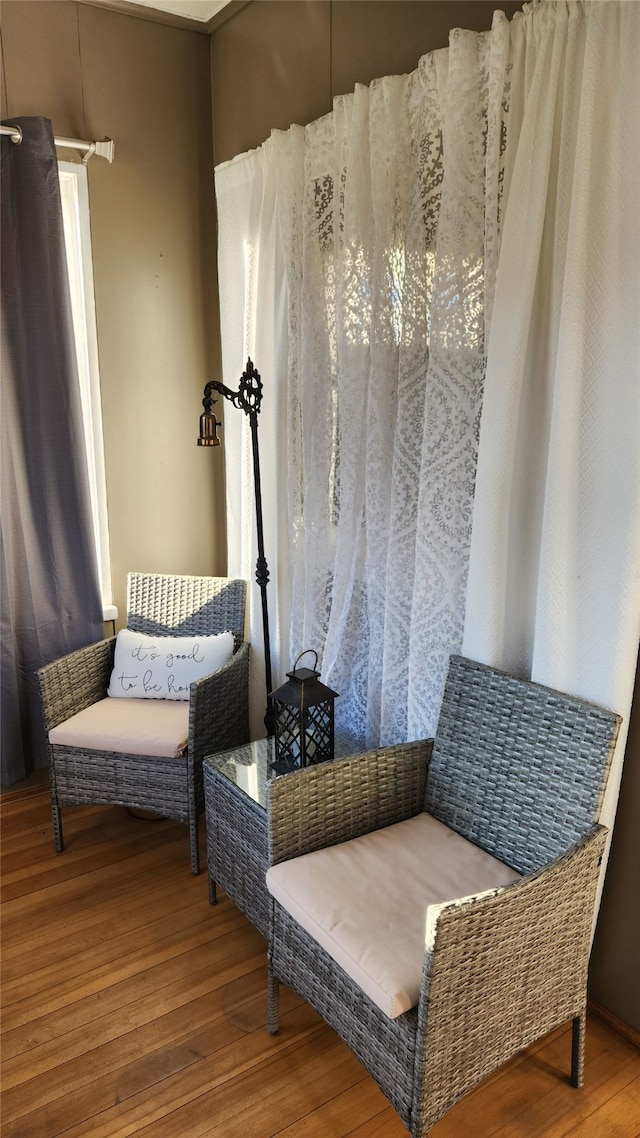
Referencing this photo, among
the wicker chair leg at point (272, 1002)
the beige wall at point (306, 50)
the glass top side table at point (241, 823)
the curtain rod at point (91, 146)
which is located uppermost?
the beige wall at point (306, 50)

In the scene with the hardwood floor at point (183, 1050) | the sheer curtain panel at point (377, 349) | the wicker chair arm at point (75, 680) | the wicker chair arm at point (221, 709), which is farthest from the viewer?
the wicker chair arm at point (75, 680)

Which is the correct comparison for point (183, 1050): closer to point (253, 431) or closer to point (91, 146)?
point (253, 431)

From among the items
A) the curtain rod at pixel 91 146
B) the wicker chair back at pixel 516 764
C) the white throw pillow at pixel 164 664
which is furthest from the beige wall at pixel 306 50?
the white throw pillow at pixel 164 664

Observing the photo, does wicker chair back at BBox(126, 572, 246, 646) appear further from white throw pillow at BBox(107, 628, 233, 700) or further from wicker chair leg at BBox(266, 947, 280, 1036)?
wicker chair leg at BBox(266, 947, 280, 1036)

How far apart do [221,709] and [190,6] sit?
226cm

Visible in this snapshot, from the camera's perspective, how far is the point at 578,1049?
1.61 metres

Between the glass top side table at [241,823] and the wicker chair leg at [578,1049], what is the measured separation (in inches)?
27.9

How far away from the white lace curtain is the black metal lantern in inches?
7.5

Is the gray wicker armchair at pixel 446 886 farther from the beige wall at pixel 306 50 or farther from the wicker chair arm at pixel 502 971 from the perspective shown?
the beige wall at pixel 306 50

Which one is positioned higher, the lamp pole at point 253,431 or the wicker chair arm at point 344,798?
the lamp pole at point 253,431

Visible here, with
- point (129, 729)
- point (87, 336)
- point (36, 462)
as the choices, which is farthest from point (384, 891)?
point (87, 336)

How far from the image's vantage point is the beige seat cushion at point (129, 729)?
2.28 metres

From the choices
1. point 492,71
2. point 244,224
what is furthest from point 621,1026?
point 244,224

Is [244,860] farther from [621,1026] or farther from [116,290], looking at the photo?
[116,290]
